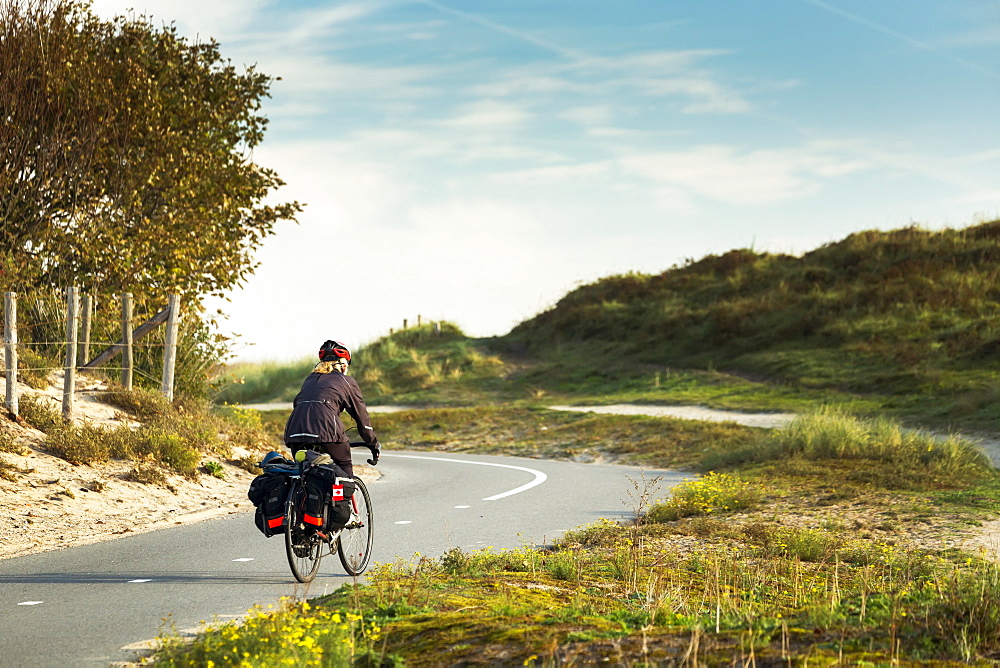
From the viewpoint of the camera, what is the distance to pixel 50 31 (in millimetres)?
23391

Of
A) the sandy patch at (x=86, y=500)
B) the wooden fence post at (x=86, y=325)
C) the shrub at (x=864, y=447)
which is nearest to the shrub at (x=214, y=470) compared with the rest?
the sandy patch at (x=86, y=500)

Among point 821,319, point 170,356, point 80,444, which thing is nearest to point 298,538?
point 80,444

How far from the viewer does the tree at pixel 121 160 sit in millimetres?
22750

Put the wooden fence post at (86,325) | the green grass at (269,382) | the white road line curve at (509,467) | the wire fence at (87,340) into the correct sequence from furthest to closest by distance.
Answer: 1. the green grass at (269,382)
2. the wooden fence post at (86,325)
3. the wire fence at (87,340)
4. the white road line curve at (509,467)

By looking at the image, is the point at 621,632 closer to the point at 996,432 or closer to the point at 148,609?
the point at 148,609

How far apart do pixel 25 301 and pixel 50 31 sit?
655 cm

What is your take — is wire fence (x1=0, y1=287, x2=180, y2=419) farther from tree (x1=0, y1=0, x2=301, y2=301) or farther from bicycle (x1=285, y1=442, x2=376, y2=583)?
bicycle (x1=285, y1=442, x2=376, y2=583)

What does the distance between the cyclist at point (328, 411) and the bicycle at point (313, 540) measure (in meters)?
0.18

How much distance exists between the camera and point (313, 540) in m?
8.46

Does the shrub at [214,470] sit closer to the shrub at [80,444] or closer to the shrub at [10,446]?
the shrub at [80,444]

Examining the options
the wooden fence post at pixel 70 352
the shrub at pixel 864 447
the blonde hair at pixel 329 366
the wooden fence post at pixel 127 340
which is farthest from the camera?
the wooden fence post at pixel 127 340

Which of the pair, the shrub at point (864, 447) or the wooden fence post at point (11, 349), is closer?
the wooden fence post at point (11, 349)

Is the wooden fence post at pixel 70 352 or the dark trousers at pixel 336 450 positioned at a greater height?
the wooden fence post at pixel 70 352

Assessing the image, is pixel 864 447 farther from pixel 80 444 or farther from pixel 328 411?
pixel 80 444
